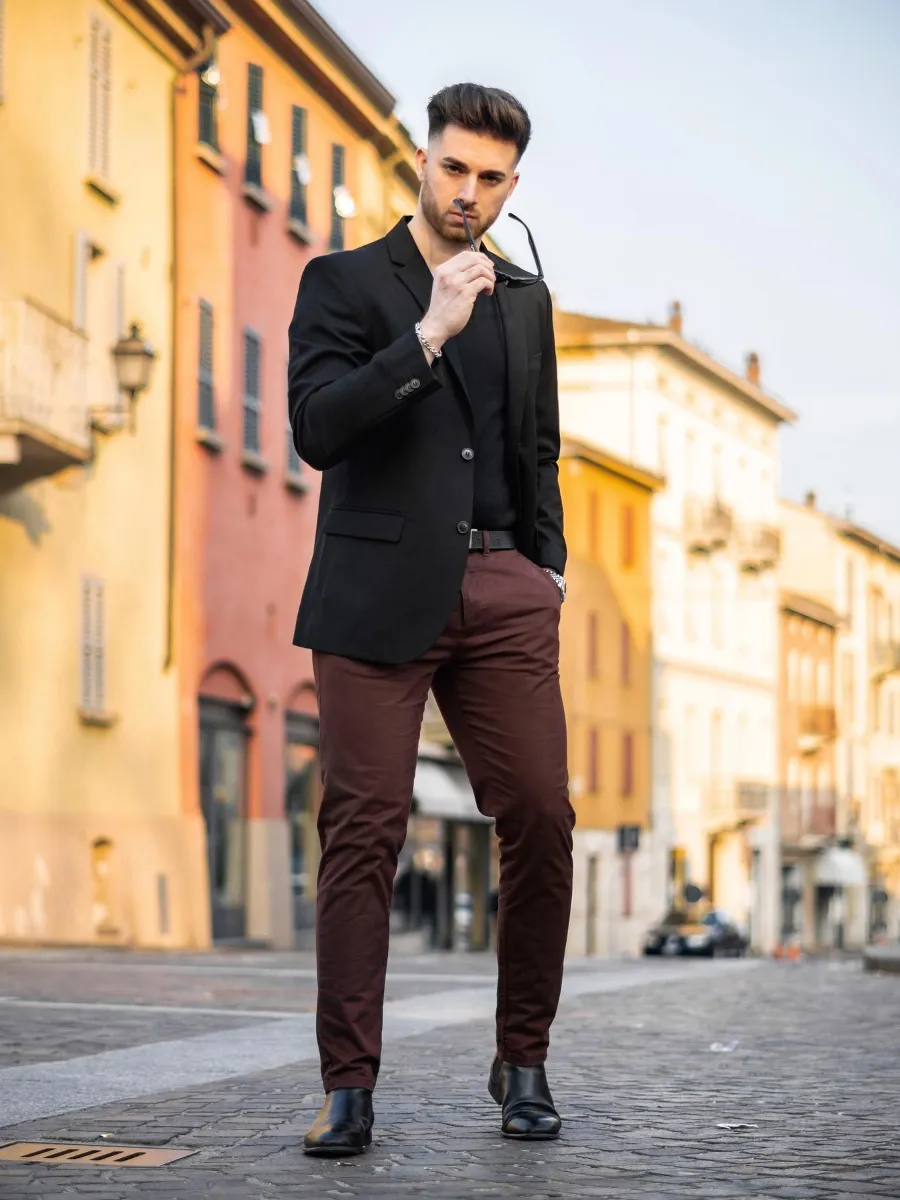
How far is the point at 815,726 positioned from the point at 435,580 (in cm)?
6749

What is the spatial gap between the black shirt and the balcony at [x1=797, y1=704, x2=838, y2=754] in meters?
66.1

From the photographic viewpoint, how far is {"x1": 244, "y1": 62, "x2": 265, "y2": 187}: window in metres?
28.2

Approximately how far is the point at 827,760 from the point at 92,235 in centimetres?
5520

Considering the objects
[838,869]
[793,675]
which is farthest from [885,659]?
[793,675]

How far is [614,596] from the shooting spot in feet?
187

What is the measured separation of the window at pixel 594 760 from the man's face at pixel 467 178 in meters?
50.0

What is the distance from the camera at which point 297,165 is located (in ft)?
99.3

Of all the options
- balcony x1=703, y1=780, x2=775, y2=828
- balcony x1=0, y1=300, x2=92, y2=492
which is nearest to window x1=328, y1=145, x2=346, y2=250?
balcony x1=0, y1=300, x2=92, y2=492

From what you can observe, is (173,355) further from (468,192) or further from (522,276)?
(468,192)

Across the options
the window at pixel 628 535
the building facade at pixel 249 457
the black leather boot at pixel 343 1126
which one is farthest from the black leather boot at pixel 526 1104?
the window at pixel 628 535

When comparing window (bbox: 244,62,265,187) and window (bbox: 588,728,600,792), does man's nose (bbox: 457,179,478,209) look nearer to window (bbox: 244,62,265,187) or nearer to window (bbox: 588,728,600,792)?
window (bbox: 244,62,265,187)

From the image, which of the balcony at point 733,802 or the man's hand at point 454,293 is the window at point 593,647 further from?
the man's hand at point 454,293

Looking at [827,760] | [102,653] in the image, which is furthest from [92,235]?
[827,760]

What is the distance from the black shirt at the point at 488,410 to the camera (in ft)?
17.2
